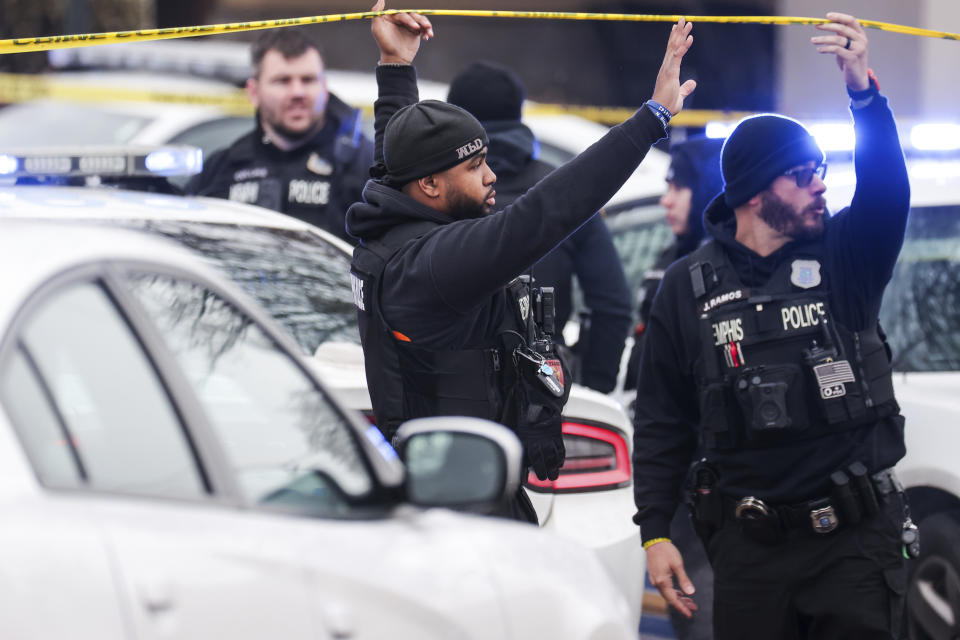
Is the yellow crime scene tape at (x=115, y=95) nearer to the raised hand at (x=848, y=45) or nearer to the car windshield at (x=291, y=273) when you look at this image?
the car windshield at (x=291, y=273)

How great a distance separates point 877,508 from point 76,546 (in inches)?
94.3

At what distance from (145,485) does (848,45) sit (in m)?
2.20

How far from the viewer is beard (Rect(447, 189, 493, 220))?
11.6 feet

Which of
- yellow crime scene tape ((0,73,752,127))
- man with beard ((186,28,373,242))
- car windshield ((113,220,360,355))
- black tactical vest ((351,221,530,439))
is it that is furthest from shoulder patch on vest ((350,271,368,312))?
yellow crime scene tape ((0,73,752,127))

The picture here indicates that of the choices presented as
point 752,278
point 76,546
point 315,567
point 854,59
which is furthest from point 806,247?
point 76,546

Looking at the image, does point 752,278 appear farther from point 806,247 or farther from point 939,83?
point 939,83

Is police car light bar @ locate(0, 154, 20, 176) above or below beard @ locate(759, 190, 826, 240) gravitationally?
below

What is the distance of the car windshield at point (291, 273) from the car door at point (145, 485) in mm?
1938

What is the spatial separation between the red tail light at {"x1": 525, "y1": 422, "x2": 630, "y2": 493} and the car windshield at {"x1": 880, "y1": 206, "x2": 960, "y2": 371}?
122 cm

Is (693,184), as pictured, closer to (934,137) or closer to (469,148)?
(934,137)

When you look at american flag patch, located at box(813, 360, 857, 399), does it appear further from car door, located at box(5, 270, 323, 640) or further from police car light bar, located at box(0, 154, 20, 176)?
police car light bar, located at box(0, 154, 20, 176)

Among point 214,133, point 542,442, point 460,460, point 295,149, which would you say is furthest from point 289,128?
point 460,460

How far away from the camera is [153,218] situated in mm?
3783

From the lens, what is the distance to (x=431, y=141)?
3.49m
